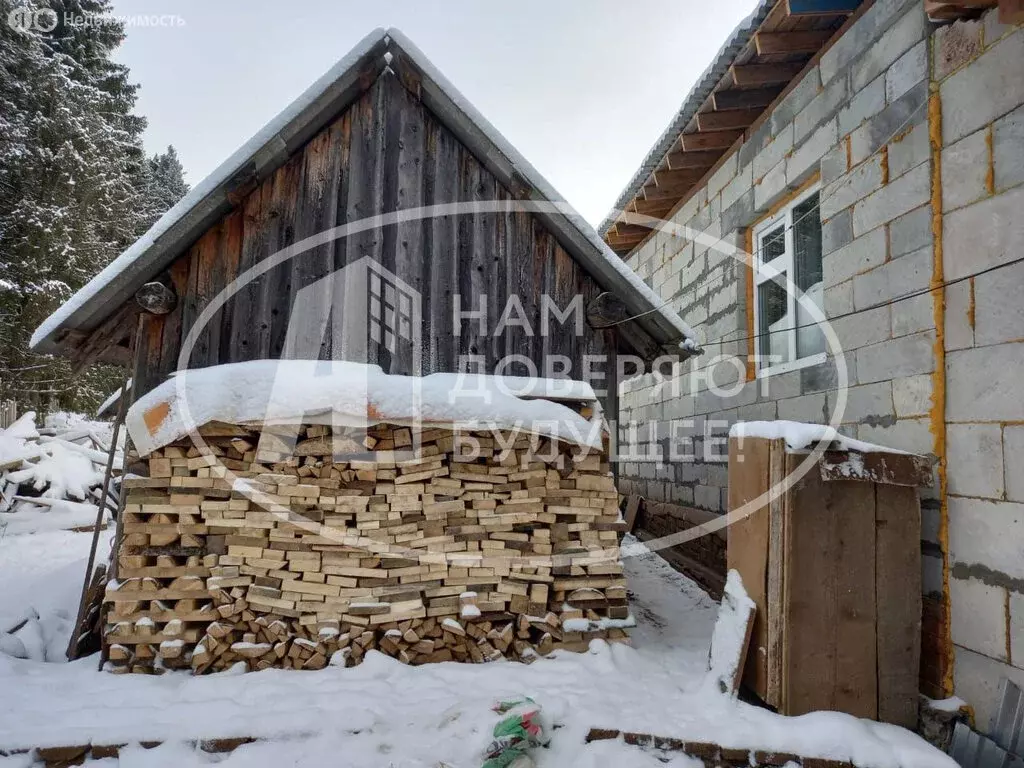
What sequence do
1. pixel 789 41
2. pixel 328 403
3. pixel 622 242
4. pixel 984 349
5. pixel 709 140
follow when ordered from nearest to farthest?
1. pixel 984 349
2. pixel 328 403
3. pixel 789 41
4. pixel 709 140
5. pixel 622 242

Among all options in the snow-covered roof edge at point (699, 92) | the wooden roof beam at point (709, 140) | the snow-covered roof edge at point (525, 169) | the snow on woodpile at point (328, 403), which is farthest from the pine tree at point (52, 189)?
the wooden roof beam at point (709, 140)

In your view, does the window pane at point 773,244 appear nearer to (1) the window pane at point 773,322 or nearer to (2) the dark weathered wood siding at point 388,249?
(1) the window pane at point 773,322

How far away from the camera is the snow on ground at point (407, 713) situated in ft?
8.64

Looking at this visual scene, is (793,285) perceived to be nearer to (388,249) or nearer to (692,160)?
(692,160)

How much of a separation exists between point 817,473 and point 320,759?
10.1 ft

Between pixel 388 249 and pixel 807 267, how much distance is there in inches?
140

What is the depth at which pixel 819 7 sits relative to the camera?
3.66 m

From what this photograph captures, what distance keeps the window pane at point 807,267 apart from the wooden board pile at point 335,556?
246 cm

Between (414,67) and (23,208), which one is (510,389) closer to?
(414,67)

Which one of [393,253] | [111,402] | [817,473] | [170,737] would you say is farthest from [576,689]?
[111,402]

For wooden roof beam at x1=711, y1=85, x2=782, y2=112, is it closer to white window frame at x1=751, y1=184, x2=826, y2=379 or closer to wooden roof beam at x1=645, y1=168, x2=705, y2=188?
white window frame at x1=751, y1=184, x2=826, y2=379

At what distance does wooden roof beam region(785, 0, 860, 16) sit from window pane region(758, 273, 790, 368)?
6.50ft

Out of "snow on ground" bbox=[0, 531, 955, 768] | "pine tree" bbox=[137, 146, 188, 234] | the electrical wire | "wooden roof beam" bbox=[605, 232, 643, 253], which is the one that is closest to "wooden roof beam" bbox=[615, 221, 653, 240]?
"wooden roof beam" bbox=[605, 232, 643, 253]

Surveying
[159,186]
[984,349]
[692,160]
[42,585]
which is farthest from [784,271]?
[159,186]
